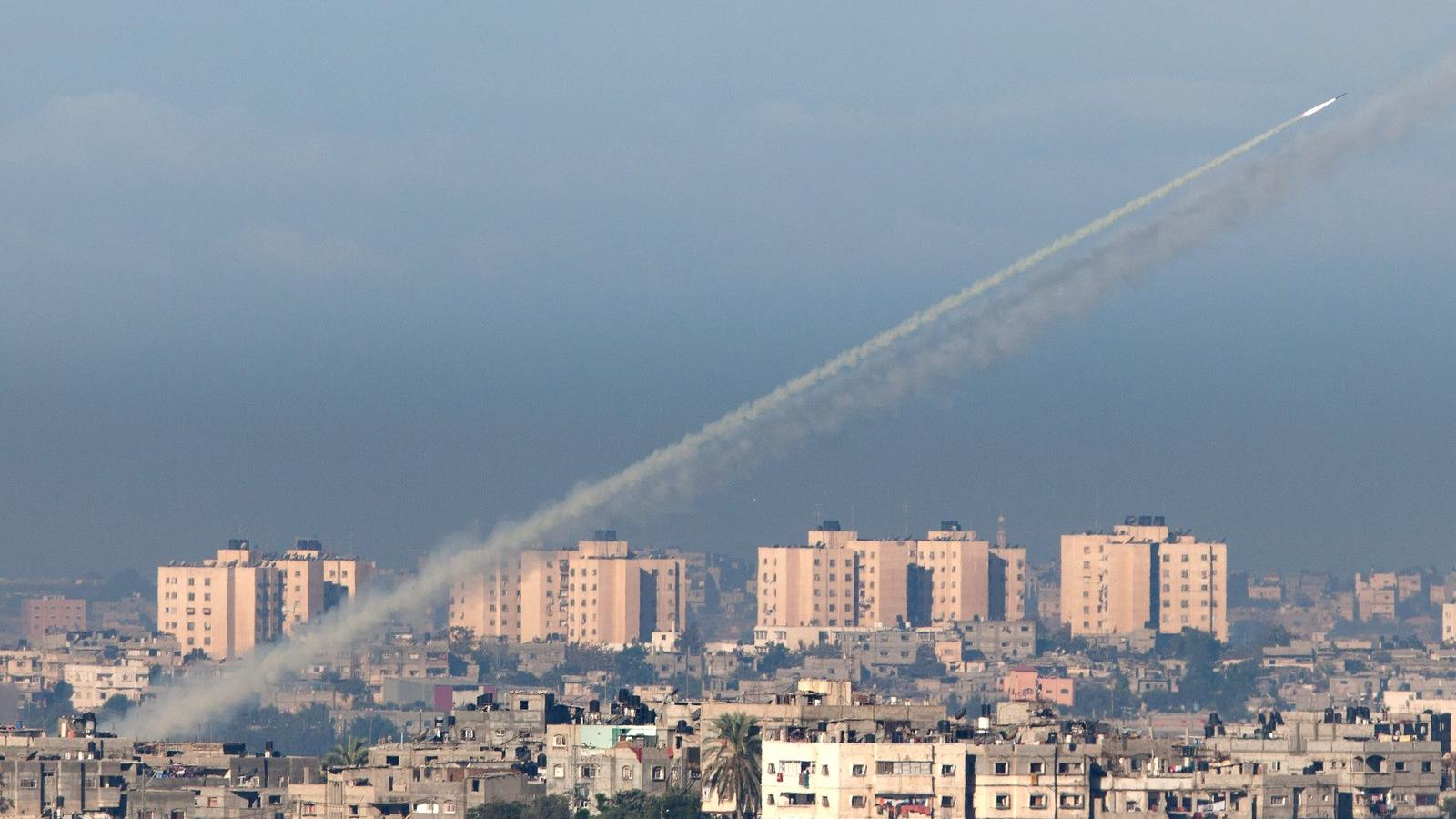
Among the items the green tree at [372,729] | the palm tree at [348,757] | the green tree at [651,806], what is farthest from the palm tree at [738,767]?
the green tree at [372,729]

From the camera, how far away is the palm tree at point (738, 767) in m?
86.4

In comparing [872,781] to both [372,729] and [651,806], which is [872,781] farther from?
[372,729]

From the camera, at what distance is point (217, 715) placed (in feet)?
437

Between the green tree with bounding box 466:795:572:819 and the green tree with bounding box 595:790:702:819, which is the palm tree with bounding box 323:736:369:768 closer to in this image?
the green tree with bounding box 466:795:572:819

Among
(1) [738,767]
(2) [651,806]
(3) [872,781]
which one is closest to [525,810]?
(2) [651,806]

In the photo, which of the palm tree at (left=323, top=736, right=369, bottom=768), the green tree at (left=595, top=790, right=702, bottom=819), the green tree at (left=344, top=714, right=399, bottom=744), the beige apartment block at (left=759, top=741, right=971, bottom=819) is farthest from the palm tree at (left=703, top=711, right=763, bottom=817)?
the green tree at (left=344, top=714, right=399, bottom=744)

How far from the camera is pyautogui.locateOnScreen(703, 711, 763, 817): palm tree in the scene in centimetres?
8638

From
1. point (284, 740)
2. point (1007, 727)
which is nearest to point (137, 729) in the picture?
point (1007, 727)

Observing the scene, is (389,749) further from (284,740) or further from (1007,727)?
(284,740)

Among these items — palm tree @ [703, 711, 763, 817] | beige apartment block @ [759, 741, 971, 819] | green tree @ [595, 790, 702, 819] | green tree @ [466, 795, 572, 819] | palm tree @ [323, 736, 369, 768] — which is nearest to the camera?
beige apartment block @ [759, 741, 971, 819]

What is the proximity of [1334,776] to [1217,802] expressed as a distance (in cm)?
1011

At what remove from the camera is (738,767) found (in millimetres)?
86438

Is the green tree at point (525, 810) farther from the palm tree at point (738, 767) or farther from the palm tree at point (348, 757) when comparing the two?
the palm tree at point (348, 757)

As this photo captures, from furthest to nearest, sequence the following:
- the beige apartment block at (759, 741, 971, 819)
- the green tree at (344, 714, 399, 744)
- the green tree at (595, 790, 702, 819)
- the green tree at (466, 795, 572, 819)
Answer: the green tree at (344, 714, 399, 744), the green tree at (466, 795, 572, 819), the green tree at (595, 790, 702, 819), the beige apartment block at (759, 741, 971, 819)
